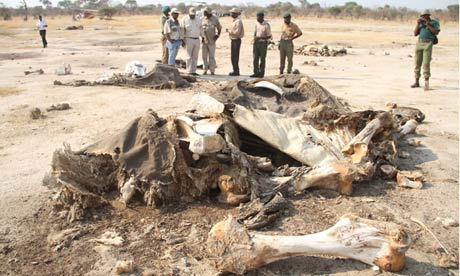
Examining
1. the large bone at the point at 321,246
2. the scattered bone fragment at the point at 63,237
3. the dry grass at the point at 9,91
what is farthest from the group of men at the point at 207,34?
the large bone at the point at 321,246

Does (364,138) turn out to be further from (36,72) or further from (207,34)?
(36,72)

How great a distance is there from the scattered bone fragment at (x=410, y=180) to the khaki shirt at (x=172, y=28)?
834cm

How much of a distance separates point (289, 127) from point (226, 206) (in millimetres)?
1181

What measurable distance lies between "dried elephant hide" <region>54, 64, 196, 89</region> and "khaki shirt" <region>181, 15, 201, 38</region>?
1.67 metres

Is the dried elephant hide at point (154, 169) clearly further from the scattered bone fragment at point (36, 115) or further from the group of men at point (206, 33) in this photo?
the group of men at point (206, 33)

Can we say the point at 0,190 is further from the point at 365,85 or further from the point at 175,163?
the point at 365,85

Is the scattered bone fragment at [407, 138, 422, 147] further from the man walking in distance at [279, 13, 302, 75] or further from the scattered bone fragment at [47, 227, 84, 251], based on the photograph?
the man walking in distance at [279, 13, 302, 75]

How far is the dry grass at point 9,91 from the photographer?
1040 cm

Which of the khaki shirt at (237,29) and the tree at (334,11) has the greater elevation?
the tree at (334,11)

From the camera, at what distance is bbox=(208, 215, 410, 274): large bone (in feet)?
10.9

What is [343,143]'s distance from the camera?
505 cm

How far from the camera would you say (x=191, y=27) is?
1222 centimetres

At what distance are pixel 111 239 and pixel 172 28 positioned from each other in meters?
9.03

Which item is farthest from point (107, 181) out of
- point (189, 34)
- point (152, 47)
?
point (152, 47)
